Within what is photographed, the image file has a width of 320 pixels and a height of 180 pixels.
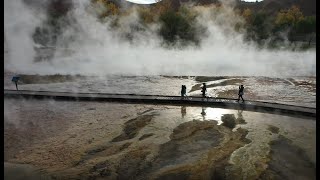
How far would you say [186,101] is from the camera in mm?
13469

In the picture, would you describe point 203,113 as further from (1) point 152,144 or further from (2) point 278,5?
(2) point 278,5

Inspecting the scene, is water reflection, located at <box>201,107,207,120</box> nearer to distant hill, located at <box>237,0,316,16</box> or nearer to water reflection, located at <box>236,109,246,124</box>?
water reflection, located at <box>236,109,246,124</box>

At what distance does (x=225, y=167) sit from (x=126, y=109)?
19.4ft

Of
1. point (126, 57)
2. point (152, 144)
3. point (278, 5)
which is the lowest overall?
point (152, 144)

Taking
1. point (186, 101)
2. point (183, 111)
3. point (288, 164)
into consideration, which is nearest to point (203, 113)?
point (183, 111)

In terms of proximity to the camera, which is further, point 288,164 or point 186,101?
point 186,101

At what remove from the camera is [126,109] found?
12.6 metres

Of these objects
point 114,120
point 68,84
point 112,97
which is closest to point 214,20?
point 68,84

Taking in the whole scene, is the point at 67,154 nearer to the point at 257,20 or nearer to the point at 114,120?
the point at 114,120

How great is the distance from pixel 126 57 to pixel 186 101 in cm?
1601

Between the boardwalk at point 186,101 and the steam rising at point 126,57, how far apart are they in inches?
149

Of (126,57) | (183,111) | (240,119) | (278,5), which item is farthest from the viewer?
(278,5)

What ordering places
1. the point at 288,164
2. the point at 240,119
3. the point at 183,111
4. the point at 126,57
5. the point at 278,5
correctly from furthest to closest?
the point at 278,5, the point at 126,57, the point at 183,111, the point at 240,119, the point at 288,164

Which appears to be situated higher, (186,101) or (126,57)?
(126,57)
